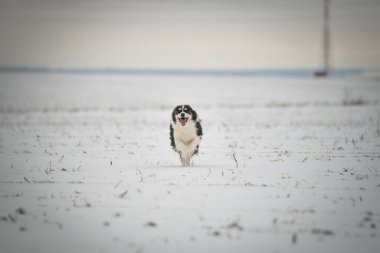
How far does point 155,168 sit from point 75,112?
1683 centimetres

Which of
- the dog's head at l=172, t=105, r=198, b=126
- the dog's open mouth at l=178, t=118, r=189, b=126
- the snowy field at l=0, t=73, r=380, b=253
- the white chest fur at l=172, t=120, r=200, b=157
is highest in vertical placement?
the dog's head at l=172, t=105, r=198, b=126

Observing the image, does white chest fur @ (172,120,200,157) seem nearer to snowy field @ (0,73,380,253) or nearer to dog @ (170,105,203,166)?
dog @ (170,105,203,166)

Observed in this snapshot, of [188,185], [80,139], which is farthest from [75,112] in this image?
[188,185]

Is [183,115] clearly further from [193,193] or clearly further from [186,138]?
[193,193]

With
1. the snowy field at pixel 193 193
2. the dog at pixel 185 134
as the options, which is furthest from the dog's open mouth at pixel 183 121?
the snowy field at pixel 193 193

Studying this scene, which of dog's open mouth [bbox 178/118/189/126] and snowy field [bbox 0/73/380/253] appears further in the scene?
dog's open mouth [bbox 178/118/189/126]

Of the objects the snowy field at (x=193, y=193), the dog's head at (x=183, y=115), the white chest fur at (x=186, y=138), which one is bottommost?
the snowy field at (x=193, y=193)

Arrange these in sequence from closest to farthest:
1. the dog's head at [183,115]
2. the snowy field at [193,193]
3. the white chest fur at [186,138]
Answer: the snowy field at [193,193] → the dog's head at [183,115] → the white chest fur at [186,138]

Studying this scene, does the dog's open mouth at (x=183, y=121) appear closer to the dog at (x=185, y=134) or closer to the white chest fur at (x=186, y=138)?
the dog at (x=185, y=134)

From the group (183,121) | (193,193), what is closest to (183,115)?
(183,121)

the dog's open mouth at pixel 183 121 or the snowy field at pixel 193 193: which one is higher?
the dog's open mouth at pixel 183 121

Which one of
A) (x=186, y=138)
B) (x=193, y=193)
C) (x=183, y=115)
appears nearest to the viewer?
(x=193, y=193)

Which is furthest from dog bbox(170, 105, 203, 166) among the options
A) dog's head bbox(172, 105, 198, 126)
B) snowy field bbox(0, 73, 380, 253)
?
snowy field bbox(0, 73, 380, 253)

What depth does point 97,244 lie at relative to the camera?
4859 millimetres
